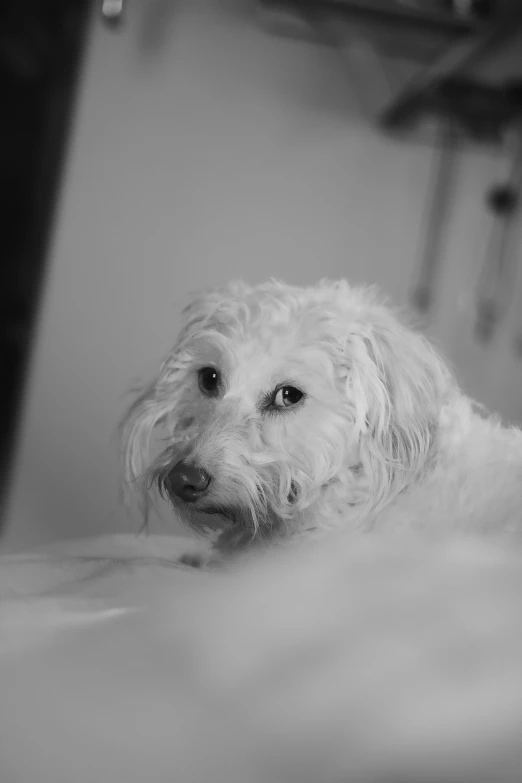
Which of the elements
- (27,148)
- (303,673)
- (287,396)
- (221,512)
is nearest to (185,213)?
(27,148)

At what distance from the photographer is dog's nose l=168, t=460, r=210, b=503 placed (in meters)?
0.77

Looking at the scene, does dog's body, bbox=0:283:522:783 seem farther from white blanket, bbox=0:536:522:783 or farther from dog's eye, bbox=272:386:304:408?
dog's eye, bbox=272:386:304:408

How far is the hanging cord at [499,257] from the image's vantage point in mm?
1629

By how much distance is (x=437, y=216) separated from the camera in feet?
5.42

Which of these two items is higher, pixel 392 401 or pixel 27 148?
pixel 27 148

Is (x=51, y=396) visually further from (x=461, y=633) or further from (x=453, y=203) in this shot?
(x=461, y=633)

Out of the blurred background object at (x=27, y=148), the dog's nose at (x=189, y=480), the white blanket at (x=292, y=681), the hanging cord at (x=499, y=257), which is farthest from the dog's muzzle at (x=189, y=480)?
the hanging cord at (x=499, y=257)

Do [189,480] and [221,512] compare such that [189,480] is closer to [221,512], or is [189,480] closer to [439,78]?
[221,512]

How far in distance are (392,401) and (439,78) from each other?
1066 millimetres

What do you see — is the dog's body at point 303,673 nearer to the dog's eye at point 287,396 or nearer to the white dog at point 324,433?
the white dog at point 324,433

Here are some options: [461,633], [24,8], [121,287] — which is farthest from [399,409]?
[24,8]

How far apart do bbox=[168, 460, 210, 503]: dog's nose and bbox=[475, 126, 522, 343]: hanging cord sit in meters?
1.06

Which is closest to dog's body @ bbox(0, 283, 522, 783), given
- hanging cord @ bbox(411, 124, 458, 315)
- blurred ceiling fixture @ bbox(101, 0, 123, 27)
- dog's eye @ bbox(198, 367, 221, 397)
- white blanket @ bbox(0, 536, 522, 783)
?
white blanket @ bbox(0, 536, 522, 783)

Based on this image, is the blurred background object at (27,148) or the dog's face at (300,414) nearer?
the dog's face at (300,414)
